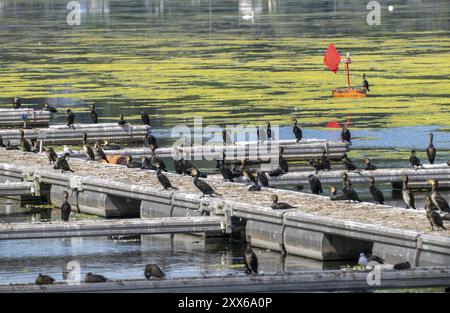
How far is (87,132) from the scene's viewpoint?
210 ft

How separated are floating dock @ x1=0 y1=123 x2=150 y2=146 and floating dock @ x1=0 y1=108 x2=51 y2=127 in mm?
6412

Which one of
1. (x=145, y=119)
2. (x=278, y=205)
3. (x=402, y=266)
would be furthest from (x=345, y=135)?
(x=402, y=266)

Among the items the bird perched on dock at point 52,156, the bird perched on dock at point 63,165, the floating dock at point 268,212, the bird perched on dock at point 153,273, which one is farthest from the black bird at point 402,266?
the bird perched on dock at point 52,156

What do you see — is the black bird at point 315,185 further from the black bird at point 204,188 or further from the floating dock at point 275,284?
the floating dock at point 275,284

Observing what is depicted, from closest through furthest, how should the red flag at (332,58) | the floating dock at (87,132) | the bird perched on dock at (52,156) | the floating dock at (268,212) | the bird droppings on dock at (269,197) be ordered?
the floating dock at (268,212) → the bird droppings on dock at (269,197) → the bird perched on dock at (52,156) → the floating dock at (87,132) → the red flag at (332,58)

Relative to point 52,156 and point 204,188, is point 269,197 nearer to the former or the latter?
point 204,188

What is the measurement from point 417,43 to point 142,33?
115 ft

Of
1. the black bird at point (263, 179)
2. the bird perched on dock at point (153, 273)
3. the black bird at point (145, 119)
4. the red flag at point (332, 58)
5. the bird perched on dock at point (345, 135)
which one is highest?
the red flag at point (332, 58)

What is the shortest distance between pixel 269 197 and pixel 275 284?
9636 mm

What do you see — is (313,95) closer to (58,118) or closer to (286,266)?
(58,118)

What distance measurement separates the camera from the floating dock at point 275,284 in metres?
33.5

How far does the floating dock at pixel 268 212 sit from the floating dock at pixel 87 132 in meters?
11.9

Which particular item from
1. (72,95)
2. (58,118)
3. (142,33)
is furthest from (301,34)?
(58,118)

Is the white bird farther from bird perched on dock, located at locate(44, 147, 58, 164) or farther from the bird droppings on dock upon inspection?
bird perched on dock, located at locate(44, 147, 58, 164)
